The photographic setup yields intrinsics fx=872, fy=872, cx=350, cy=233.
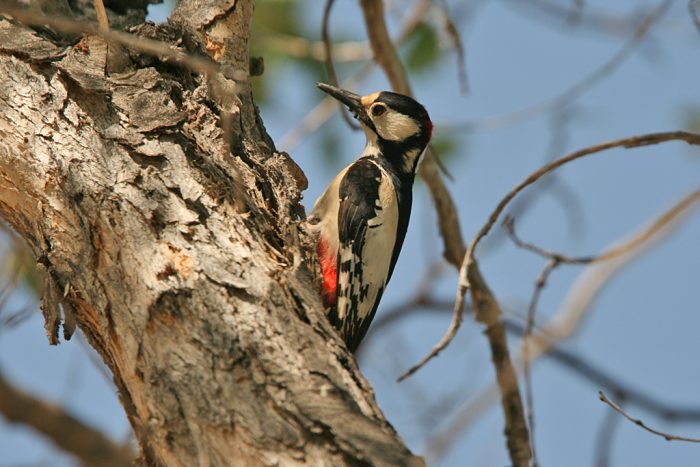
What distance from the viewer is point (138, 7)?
3.98 meters

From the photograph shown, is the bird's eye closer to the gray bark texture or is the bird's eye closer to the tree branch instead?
the tree branch

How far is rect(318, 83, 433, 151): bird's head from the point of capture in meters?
4.80

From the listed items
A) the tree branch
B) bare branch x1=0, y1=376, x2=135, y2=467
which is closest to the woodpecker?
the tree branch

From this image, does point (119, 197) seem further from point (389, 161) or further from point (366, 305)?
point (389, 161)

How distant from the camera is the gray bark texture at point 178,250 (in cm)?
207

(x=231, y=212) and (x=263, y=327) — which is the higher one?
(x=231, y=212)

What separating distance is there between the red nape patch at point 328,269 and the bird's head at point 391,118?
106 centimetres

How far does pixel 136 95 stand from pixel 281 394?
1.33 m

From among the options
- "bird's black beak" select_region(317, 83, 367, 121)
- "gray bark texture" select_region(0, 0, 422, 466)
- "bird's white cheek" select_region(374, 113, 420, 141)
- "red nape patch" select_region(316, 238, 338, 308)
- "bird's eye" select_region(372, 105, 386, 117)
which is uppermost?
"bird's black beak" select_region(317, 83, 367, 121)

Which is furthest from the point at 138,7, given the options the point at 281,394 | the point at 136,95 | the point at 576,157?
the point at 281,394

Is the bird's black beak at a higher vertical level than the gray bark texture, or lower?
higher

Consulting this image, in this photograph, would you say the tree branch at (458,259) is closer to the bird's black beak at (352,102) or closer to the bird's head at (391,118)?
the bird's head at (391,118)

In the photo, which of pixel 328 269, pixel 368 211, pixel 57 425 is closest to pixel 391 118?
pixel 368 211

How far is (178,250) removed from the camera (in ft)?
7.97
